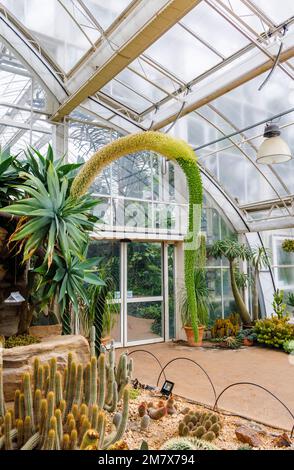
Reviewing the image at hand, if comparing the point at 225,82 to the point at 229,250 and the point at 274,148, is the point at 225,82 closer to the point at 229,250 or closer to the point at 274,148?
the point at 274,148

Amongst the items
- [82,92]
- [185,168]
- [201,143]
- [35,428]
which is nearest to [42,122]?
[82,92]

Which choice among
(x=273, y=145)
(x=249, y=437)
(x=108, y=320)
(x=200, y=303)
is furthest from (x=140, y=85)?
(x=249, y=437)

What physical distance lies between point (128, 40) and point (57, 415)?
12.8 feet

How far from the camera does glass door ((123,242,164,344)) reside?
7242 mm

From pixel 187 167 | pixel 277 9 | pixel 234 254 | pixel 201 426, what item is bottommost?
pixel 201 426

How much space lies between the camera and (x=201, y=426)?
2279 millimetres

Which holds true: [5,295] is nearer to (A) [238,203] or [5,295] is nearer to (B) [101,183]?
(B) [101,183]

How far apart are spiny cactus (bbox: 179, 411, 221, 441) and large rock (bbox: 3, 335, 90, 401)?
0.87 m

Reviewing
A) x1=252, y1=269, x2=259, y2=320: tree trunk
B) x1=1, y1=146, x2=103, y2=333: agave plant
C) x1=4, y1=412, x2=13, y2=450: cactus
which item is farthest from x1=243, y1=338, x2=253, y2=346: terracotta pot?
x1=4, y1=412, x2=13, y2=450: cactus

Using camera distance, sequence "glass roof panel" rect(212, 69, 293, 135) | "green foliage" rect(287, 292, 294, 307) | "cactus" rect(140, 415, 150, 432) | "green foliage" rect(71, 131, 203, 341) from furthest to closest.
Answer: "green foliage" rect(287, 292, 294, 307), "glass roof panel" rect(212, 69, 293, 135), "cactus" rect(140, 415, 150, 432), "green foliage" rect(71, 131, 203, 341)

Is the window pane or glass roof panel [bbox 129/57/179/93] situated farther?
the window pane

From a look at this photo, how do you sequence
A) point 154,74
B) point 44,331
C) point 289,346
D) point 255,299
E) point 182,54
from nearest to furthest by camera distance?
point 44,331 → point 182,54 → point 154,74 → point 289,346 → point 255,299

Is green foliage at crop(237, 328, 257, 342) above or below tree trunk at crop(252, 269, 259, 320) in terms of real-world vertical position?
below

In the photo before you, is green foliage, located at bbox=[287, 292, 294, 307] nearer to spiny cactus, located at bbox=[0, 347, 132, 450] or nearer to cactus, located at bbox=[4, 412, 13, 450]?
spiny cactus, located at bbox=[0, 347, 132, 450]
